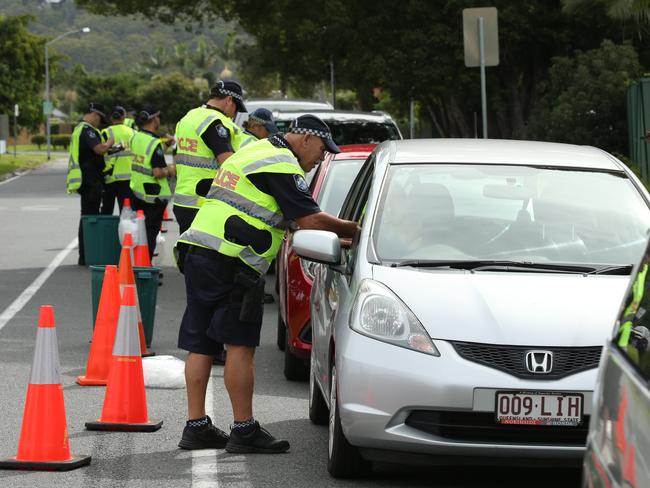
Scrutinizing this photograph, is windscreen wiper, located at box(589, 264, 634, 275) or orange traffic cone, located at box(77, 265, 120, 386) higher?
windscreen wiper, located at box(589, 264, 634, 275)

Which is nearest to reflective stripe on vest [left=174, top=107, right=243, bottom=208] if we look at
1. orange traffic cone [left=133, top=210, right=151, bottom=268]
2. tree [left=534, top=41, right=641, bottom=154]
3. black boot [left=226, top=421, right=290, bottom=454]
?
orange traffic cone [left=133, top=210, right=151, bottom=268]

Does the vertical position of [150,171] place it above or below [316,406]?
above

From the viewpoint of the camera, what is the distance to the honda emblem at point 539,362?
19.8 feet

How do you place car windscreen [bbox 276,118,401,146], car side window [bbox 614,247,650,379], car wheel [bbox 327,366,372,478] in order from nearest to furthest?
car side window [bbox 614,247,650,379] → car wheel [bbox 327,366,372,478] → car windscreen [bbox 276,118,401,146]

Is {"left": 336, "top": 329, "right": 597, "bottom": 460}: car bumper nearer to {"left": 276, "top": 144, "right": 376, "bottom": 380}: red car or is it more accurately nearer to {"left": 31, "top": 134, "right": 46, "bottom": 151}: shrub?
{"left": 276, "top": 144, "right": 376, "bottom": 380}: red car

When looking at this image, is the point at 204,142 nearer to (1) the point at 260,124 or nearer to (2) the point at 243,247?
(1) the point at 260,124

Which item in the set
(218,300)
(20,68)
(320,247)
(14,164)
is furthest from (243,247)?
(20,68)

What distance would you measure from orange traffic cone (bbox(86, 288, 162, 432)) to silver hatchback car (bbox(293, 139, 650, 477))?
93 centimetres

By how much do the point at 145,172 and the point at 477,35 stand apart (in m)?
4.83

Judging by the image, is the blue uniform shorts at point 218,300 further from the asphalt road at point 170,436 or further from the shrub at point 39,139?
the shrub at point 39,139

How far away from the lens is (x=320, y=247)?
6992 millimetres

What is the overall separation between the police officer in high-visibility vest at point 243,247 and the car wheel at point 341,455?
0.73m

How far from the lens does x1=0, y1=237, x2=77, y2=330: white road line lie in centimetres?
1305

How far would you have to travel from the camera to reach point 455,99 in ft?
118
